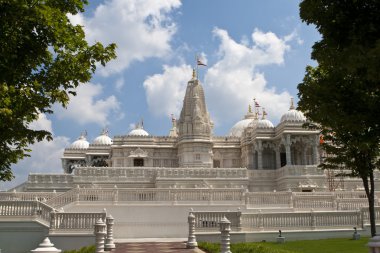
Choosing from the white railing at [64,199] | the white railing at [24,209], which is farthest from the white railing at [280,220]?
the white railing at [64,199]

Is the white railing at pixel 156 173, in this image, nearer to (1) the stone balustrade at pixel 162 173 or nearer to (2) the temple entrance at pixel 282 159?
(1) the stone balustrade at pixel 162 173

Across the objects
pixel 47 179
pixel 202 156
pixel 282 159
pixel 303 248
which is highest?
pixel 202 156

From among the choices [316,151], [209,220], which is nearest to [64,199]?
[209,220]

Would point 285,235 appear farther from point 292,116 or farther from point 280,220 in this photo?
point 292,116

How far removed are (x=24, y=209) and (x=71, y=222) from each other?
10.3ft

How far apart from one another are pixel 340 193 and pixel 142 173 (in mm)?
22227

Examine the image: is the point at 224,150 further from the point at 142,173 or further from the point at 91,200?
the point at 91,200

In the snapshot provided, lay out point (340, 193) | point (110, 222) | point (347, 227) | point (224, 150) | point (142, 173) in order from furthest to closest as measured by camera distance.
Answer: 1. point (224, 150)
2. point (142, 173)
3. point (340, 193)
4. point (347, 227)
5. point (110, 222)

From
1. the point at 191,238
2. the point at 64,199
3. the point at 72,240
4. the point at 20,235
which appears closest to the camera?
the point at 191,238

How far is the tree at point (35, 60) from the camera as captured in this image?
11.4 metres

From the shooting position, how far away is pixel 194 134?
60.3 m

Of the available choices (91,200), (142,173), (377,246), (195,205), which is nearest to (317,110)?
(377,246)

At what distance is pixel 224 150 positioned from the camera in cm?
6512

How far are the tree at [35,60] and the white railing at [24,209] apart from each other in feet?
31.0
